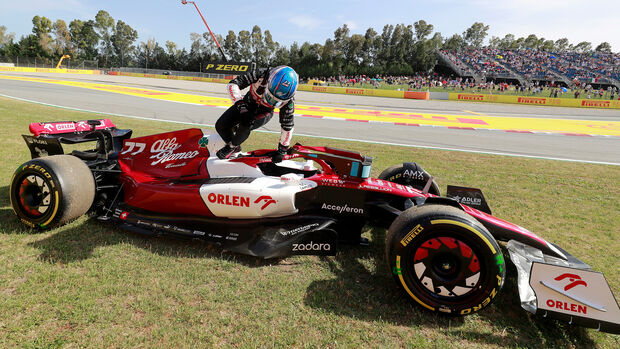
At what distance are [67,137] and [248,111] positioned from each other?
8.32 ft

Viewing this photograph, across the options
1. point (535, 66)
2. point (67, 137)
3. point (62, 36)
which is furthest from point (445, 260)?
point (62, 36)

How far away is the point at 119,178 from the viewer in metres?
4.11

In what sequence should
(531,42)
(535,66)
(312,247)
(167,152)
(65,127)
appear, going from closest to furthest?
1. (312,247)
2. (167,152)
3. (65,127)
4. (535,66)
5. (531,42)

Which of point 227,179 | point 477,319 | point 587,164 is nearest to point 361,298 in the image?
point 477,319

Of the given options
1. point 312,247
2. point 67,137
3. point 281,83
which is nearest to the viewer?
point 312,247

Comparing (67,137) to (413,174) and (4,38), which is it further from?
(4,38)

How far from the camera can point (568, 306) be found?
7.77 feet

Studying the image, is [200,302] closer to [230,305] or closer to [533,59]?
[230,305]

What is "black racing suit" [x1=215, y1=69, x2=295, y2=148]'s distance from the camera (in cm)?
414

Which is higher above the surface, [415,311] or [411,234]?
[411,234]

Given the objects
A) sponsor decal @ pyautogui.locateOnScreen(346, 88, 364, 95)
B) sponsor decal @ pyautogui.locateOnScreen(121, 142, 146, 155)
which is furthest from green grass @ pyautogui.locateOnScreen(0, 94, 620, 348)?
sponsor decal @ pyautogui.locateOnScreen(346, 88, 364, 95)

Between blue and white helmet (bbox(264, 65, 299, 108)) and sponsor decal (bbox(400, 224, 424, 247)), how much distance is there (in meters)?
2.16

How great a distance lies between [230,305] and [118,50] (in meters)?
113

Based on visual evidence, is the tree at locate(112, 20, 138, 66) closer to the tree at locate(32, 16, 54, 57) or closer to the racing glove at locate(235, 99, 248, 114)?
the tree at locate(32, 16, 54, 57)
